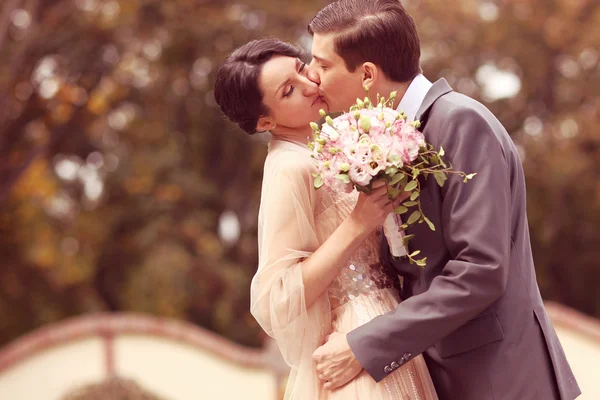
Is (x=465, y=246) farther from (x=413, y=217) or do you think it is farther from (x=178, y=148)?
(x=178, y=148)

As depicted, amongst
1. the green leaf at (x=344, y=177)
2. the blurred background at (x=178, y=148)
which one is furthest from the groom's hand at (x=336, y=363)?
the blurred background at (x=178, y=148)

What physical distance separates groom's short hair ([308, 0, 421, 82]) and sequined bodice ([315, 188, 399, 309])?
49 cm

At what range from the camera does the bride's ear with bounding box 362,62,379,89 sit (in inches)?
113

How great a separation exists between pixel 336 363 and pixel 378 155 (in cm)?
73

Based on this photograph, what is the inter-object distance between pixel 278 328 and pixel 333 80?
88 centimetres

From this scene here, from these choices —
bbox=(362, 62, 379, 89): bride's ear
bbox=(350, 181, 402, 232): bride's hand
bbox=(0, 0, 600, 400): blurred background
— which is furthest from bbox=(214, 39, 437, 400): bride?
bbox=(0, 0, 600, 400): blurred background

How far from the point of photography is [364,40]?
2.84m

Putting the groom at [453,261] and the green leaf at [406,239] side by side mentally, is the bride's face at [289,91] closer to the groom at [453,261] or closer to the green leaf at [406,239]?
the groom at [453,261]

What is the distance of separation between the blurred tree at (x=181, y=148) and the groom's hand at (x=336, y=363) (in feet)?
38.6

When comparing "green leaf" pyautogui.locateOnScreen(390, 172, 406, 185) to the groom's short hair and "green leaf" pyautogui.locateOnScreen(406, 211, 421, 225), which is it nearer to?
"green leaf" pyautogui.locateOnScreen(406, 211, 421, 225)

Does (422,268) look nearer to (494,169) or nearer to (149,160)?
(494,169)

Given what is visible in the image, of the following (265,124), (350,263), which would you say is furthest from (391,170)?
(265,124)

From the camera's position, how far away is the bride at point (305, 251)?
2.83m

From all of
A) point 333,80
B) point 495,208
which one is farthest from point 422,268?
point 333,80
